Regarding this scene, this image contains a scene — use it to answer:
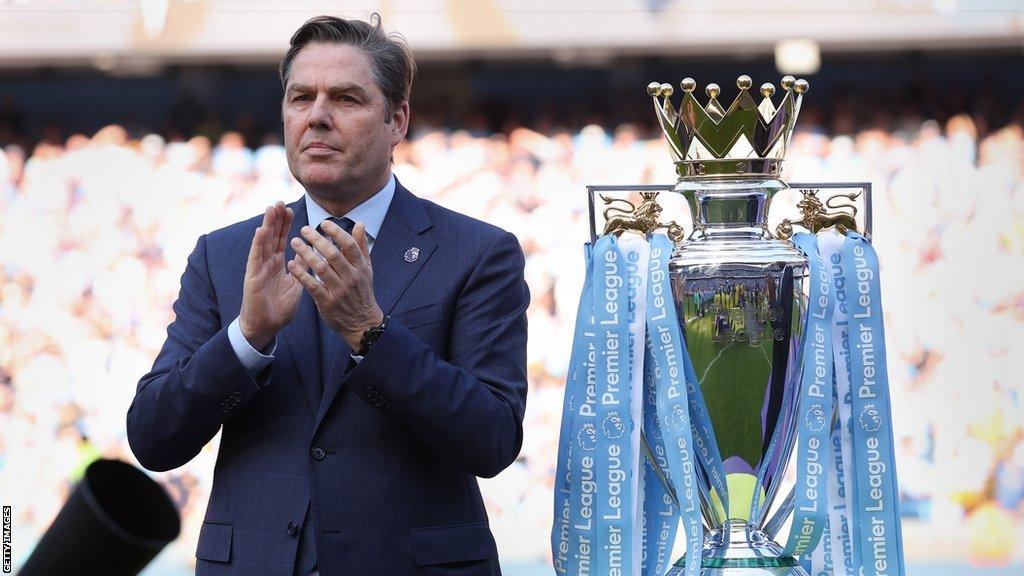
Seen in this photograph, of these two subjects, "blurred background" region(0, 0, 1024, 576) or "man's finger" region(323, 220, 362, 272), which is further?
"blurred background" region(0, 0, 1024, 576)

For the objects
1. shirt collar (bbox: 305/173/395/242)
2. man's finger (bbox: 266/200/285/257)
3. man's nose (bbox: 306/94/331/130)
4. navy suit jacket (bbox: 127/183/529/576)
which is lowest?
navy suit jacket (bbox: 127/183/529/576)

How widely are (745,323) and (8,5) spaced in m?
3.61

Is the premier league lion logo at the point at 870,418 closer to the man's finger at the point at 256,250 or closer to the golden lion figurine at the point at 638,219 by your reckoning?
the golden lion figurine at the point at 638,219

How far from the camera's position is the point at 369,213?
79.3 inches

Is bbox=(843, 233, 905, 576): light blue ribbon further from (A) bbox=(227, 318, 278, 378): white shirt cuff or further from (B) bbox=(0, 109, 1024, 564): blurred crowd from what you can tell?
(B) bbox=(0, 109, 1024, 564): blurred crowd

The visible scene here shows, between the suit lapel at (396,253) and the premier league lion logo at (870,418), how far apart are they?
2.10ft

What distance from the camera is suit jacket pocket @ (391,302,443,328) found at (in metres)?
1.91

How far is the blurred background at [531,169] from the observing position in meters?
4.60

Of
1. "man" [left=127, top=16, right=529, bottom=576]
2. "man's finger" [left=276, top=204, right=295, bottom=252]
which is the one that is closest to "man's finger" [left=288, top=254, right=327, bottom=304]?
"man" [left=127, top=16, right=529, bottom=576]

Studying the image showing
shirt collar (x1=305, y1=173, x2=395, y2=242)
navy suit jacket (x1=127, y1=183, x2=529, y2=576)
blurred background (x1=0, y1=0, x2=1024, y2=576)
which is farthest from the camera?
blurred background (x1=0, y1=0, x2=1024, y2=576)

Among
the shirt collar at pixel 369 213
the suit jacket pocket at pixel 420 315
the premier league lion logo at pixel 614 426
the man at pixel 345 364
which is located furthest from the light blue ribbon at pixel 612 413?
the shirt collar at pixel 369 213

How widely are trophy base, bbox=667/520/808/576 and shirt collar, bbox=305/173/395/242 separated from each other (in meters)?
0.64

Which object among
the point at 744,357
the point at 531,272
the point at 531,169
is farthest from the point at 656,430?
the point at 531,169

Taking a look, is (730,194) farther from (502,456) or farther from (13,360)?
(13,360)
